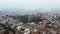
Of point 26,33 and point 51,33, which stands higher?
point 26,33

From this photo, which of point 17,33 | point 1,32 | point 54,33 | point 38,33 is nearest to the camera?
point 1,32

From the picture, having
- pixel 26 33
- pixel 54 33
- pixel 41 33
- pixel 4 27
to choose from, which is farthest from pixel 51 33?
pixel 4 27

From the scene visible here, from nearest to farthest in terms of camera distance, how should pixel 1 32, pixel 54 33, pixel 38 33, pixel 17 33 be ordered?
pixel 1 32, pixel 17 33, pixel 38 33, pixel 54 33

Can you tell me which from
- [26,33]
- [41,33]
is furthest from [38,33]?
[26,33]

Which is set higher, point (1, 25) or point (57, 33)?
point (1, 25)

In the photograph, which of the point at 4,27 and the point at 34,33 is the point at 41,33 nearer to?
the point at 34,33

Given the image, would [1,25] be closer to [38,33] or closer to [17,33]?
[17,33]

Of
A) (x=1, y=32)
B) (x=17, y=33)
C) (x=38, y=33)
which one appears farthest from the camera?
(x=38, y=33)

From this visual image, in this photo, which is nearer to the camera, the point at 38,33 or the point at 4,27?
the point at 4,27

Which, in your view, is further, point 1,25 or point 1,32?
point 1,25
